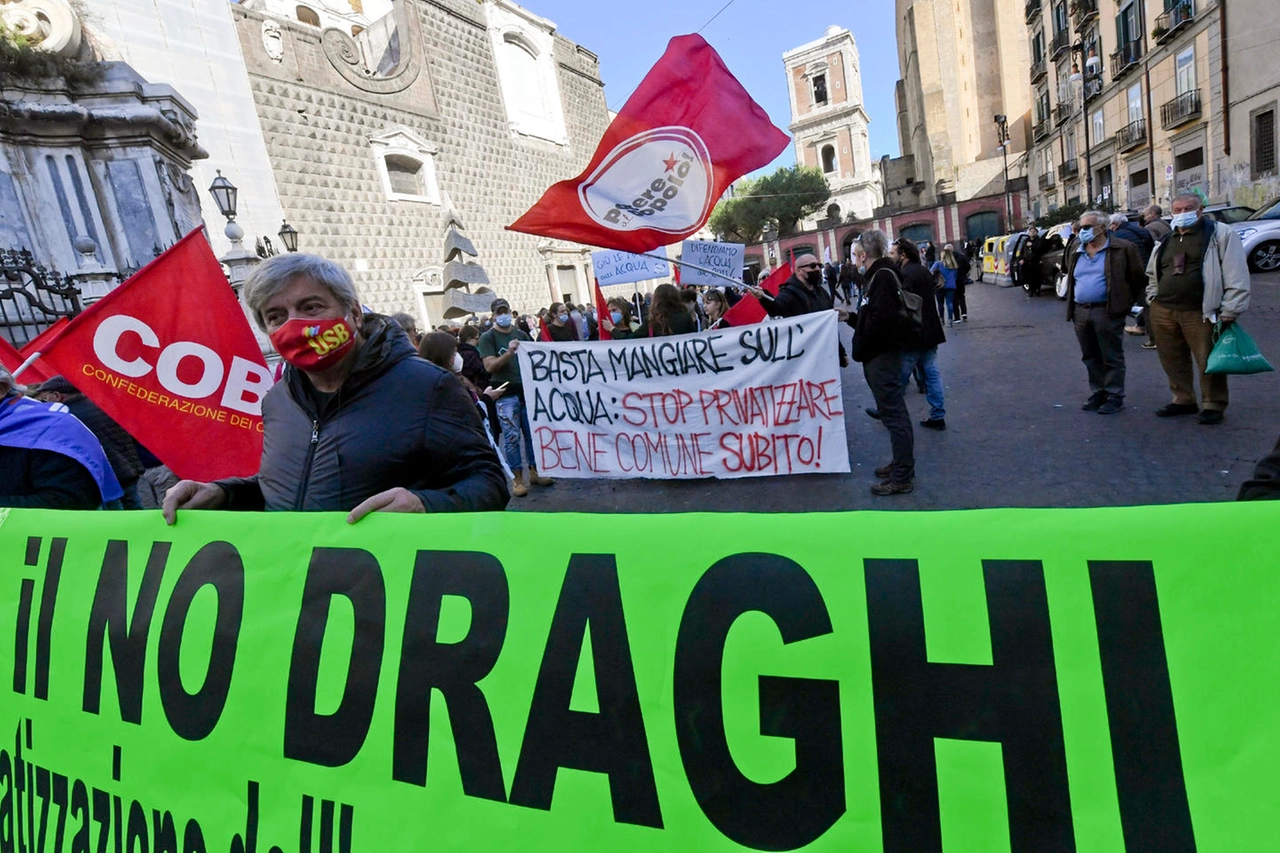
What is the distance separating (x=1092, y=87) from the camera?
29.5 meters

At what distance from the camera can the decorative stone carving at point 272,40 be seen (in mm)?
17453

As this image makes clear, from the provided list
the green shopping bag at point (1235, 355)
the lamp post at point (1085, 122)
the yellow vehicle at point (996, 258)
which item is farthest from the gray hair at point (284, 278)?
the lamp post at point (1085, 122)

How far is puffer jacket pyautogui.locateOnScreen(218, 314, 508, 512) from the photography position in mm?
1681

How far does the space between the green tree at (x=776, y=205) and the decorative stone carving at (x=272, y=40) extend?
38.0m

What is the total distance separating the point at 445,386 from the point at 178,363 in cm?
197

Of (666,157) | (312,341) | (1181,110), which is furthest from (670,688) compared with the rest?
(1181,110)

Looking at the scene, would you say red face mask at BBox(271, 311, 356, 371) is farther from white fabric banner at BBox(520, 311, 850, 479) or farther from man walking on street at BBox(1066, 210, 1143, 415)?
man walking on street at BBox(1066, 210, 1143, 415)

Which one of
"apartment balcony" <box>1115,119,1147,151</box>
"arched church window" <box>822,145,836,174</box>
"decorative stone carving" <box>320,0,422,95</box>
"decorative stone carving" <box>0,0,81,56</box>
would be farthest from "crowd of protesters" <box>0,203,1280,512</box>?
"arched church window" <box>822,145,836,174</box>

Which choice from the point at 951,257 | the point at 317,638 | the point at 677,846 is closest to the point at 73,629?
the point at 317,638

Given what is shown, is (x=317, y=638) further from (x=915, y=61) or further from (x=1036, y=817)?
(x=915, y=61)

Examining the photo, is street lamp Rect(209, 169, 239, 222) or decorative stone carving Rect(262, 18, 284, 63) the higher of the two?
decorative stone carving Rect(262, 18, 284, 63)

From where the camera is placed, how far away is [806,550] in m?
1.14

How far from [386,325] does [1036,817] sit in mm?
1747

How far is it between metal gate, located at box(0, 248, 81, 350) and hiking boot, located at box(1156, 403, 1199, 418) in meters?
9.03
